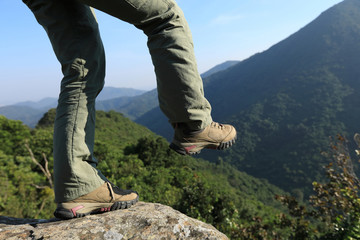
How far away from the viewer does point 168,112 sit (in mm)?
1270

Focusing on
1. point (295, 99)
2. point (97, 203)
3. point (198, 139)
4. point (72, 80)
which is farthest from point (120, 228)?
point (295, 99)

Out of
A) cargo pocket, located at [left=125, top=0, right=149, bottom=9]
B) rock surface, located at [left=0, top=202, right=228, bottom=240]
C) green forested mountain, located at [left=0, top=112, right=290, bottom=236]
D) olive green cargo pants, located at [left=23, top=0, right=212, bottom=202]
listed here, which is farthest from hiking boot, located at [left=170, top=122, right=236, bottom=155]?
green forested mountain, located at [left=0, top=112, right=290, bottom=236]

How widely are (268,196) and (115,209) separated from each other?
6096 cm

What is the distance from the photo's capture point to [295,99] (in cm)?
10444

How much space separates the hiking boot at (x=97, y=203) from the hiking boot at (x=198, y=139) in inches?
20.3

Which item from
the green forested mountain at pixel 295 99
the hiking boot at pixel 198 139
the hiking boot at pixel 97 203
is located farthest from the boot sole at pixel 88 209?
the green forested mountain at pixel 295 99

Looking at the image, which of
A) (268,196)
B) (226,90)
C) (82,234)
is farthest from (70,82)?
(226,90)

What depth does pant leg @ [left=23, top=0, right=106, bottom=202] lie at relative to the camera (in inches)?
48.6

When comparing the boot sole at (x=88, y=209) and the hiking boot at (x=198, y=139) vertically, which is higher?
the hiking boot at (x=198, y=139)

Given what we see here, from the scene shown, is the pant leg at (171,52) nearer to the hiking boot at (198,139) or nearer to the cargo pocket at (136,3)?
Answer: the cargo pocket at (136,3)

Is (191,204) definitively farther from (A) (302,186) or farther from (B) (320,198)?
(A) (302,186)

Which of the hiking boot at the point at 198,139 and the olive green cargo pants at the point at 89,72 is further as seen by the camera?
the hiking boot at the point at 198,139

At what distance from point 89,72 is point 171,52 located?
1.64 feet

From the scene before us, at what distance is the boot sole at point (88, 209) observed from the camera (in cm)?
138
